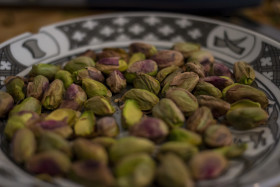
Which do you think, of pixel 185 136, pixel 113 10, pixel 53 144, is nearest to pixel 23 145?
pixel 53 144

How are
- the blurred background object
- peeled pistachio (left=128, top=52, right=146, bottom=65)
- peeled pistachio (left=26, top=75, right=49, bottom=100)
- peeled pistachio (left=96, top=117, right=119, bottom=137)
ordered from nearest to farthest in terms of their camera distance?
peeled pistachio (left=96, top=117, right=119, bottom=137) < peeled pistachio (left=26, top=75, right=49, bottom=100) < peeled pistachio (left=128, top=52, right=146, bottom=65) < the blurred background object

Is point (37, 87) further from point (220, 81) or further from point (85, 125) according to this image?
point (220, 81)

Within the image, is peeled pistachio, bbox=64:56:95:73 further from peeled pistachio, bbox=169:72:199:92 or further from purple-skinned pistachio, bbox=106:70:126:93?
peeled pistachio, bbox=169:72:199:92

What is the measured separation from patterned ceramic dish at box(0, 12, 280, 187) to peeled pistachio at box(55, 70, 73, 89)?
0.10 metres

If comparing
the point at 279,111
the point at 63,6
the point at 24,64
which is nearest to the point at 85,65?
the point at 24,64

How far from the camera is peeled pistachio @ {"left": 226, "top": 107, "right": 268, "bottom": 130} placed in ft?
1.85

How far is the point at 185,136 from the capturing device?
1.69 feet

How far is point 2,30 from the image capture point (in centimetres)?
108

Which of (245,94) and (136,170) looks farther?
(245,94)

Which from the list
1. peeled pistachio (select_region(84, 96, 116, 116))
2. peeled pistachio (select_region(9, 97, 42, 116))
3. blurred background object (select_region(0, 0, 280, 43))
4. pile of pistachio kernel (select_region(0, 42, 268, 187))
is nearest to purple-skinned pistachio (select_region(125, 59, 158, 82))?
pile of pistachio kernel (select_region(0, 42, 268, 187))

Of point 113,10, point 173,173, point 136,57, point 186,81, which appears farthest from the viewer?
point 113,10

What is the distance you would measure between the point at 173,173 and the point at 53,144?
20 cm

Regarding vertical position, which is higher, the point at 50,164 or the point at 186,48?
the point at 186,48

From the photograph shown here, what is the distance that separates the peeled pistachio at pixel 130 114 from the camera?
0.56 metres
